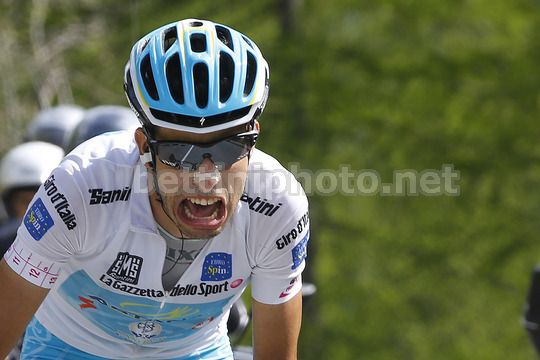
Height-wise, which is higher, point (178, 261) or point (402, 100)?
point (178, 261)

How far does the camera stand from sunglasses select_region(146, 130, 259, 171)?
350cm

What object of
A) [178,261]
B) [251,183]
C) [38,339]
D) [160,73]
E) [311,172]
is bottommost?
[311,172]

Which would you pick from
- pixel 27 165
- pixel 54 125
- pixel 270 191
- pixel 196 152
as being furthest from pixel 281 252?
pixel 54 125

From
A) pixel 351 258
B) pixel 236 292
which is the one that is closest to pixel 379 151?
pixel 351 258

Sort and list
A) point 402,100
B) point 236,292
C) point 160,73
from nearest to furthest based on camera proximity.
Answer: point 160,73 < point 236,292 < point 402,100

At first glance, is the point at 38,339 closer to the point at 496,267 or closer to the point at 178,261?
the point at 178,261

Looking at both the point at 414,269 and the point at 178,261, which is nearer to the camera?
the point at 178,261

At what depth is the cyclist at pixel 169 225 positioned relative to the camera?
11.6ft

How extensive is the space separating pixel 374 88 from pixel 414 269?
3.02 meters

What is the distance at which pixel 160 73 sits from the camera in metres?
3.60

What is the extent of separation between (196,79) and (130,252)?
0.65 metres

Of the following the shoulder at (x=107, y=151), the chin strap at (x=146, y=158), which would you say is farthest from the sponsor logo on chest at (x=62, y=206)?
the chin strap at (x=146, y=158)

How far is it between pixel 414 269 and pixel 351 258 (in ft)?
3.39

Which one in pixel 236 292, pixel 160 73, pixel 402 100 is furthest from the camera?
pixel 402 100
